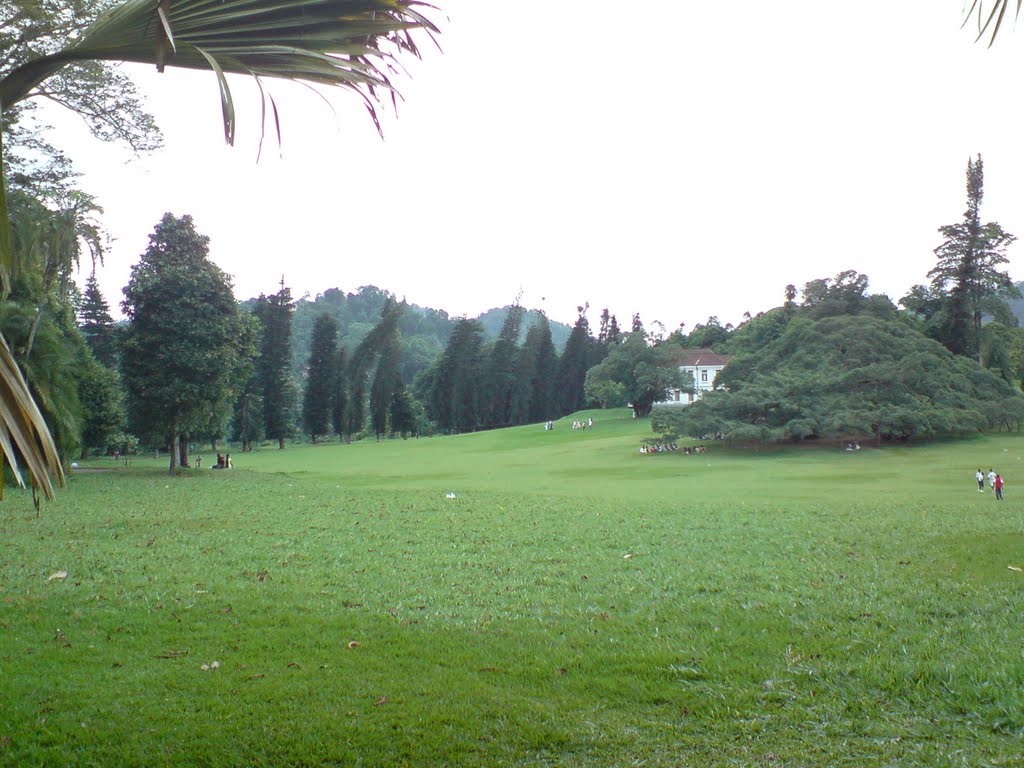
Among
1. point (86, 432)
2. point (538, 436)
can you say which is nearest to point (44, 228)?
point (86, 432)

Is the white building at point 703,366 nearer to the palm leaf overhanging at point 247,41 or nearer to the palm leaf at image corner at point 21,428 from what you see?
the palm leaf overhanging at point 247,41

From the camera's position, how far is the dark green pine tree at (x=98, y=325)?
60.0 m

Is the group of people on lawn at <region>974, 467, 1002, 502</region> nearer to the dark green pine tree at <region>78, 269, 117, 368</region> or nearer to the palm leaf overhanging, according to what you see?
the palm leaf overhanging

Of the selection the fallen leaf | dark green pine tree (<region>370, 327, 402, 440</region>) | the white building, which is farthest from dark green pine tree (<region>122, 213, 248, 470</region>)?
the white building

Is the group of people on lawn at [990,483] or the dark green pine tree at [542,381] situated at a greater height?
the dark green pine tree at [542,381]

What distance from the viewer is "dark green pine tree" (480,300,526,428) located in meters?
87.9

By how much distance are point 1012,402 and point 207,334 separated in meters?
48.9

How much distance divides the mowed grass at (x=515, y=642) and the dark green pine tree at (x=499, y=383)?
70928 mm

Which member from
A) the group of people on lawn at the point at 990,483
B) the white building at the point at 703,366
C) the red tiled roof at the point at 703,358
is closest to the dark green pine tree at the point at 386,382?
the white building at the point at 703,366

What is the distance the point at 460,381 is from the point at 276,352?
80.3ft

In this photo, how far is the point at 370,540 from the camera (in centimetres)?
1408

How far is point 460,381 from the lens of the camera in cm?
8581

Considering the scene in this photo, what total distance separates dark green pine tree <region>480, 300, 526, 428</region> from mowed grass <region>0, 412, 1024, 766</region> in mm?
70928

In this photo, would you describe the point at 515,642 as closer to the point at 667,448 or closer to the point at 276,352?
the point at 667,448
